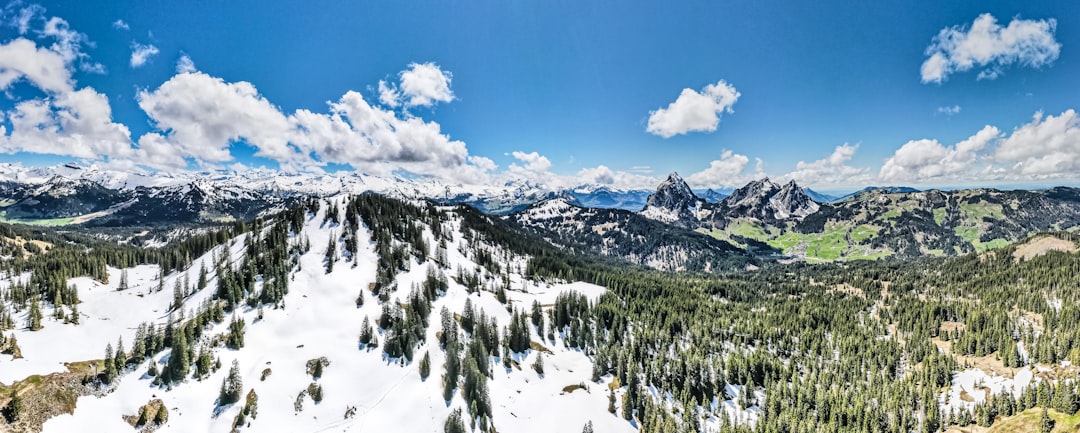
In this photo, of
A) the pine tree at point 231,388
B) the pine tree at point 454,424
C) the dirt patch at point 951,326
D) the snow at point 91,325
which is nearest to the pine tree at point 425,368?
the pine tree at point 454,424

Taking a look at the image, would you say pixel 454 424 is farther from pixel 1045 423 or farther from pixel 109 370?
pixel 1045 423

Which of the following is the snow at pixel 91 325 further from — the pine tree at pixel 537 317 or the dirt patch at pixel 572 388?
the dirt patch at pixel 572 388

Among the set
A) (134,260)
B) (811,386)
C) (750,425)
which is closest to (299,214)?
(134,260)

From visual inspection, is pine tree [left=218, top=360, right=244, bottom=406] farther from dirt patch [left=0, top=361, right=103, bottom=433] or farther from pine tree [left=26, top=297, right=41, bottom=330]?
pine tree [left=26, top=297, right=41, bottom=330]

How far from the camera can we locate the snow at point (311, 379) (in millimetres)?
78688

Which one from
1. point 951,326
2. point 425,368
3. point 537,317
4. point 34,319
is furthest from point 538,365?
point 951,326

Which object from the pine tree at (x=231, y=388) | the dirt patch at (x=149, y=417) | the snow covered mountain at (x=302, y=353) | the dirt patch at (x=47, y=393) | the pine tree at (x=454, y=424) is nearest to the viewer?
the dirt patch at (x=47, y=393)

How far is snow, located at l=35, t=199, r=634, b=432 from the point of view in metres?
78.7

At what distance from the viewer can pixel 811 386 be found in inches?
5113

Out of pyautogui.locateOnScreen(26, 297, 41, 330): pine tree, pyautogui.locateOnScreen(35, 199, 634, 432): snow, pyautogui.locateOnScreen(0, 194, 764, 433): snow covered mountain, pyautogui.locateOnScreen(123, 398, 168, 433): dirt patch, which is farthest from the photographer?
pyautogui.locateOnScreen(26, 297, 41, 330): pine tree

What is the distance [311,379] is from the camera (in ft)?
305

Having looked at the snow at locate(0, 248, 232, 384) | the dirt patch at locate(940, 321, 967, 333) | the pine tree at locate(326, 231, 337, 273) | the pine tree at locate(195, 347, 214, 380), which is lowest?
Answer: the dirt patch at locate(940, 321, 967, 333)

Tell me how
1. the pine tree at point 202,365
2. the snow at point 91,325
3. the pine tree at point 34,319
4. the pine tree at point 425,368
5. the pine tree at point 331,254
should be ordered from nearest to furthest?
the snow at point 91,325 → the pine tree at point 202,365 → the pine tree at point 34,319 → the pine tree at point 425,368 → the pine tree at point 331,254

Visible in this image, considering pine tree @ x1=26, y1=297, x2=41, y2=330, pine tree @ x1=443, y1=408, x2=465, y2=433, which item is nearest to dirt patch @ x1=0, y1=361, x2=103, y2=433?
pine tree @ x1=26, y1=297, x2=41, y2=330
